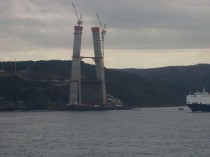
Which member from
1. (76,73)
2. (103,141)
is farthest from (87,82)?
(103,141)

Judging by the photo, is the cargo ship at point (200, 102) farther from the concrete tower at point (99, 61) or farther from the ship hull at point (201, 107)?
the concrete tower at point (99, 61)

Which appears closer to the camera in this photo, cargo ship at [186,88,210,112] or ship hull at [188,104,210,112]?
cargo ship at [186,88,210,112]

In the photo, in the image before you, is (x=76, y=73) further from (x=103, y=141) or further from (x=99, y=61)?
(x=103, y=141)

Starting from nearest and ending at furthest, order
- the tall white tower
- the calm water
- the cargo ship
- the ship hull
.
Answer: the calm water
the cargo ship
the ship hull
the tall white tower

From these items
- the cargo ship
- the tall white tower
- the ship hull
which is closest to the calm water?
the cargo ship

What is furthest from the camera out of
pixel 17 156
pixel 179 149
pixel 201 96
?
pixel 201 96

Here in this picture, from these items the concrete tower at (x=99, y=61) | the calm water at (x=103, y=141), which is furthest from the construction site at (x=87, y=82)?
the calm water at (x=103, y=141)

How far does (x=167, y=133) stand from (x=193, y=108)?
3251 inches

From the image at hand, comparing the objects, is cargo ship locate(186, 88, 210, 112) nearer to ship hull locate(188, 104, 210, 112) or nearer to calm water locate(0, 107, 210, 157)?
ship hull locate(188, 104, 210, 112)

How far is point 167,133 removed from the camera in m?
99.4

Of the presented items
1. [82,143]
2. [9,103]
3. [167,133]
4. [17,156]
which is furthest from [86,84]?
[17,156]

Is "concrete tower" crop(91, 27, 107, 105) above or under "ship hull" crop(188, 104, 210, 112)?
above

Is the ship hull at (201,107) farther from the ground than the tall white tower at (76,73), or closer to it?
closer to it

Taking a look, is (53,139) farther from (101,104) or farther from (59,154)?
(101,104)
